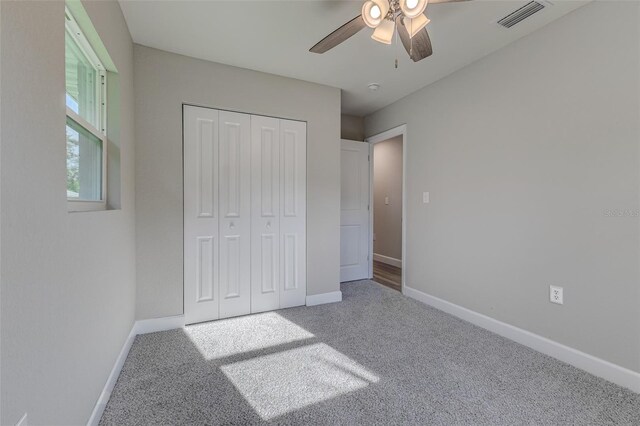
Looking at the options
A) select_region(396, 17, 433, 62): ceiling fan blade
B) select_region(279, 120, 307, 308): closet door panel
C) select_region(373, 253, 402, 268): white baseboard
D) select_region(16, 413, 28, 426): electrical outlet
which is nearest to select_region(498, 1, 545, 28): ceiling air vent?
select_region(396, 17, 433, 62): ceiling fan blade

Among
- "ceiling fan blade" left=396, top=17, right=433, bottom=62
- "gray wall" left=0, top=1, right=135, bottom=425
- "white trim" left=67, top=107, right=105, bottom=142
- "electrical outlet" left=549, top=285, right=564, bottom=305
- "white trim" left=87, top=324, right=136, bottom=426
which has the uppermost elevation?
"ceiling fan blade" left=396, top=17, right=433, bottom=62

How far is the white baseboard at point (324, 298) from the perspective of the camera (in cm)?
310

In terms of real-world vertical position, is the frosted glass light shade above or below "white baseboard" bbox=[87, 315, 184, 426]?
above

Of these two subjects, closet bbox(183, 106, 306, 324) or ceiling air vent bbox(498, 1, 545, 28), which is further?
closet bbox(183, 106, 306, 324)

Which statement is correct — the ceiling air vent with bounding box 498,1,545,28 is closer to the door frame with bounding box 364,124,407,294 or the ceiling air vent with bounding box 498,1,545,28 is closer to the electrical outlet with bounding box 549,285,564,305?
the door frame with bounding box 364,124,407,294

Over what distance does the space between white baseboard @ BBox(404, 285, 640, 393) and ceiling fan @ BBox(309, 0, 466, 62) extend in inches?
89.6

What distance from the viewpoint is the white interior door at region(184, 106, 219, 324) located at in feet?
8.39

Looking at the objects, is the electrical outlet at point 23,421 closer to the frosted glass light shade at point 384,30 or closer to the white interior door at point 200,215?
the white interior door at point 200,215

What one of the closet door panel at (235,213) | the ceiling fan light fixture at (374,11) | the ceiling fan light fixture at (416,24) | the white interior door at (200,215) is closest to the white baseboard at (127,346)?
the white interior door at (200,215)

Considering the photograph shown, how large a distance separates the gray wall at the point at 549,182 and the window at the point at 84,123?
9.66 feet

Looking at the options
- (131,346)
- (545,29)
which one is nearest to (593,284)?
(545,29)

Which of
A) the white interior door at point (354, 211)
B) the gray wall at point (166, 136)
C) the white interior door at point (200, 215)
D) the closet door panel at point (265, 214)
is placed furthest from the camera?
the white interior door at point (354, 211)

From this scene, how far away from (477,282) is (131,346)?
299 cm

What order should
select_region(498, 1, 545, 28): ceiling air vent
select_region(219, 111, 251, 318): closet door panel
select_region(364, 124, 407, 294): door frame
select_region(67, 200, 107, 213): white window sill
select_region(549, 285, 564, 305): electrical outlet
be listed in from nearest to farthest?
select_region(67, 200, 107, 213): white window sill
select_region(498, 1, 545, 28): ceiling air vent
select_region(549, 285, 564, 305): electrical outlet
select_region(219, 111, 251, 318): closet door panel
select_region(364, 124, 407, 294): door frame
